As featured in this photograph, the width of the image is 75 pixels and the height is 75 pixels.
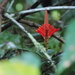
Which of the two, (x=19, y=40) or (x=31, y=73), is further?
(x=19, y=40)

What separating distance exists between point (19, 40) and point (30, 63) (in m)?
0.42

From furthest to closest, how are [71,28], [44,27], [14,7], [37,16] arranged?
[37,16] < [14,7] < [44,27] < [71,28]

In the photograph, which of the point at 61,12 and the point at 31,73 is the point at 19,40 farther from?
the point at 61,12

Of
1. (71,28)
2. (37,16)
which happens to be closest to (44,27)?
(71,28)

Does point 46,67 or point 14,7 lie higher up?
point 14,7

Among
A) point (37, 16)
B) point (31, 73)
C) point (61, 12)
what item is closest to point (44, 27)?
point (31, 73)

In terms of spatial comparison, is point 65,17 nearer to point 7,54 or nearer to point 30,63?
point 7,54

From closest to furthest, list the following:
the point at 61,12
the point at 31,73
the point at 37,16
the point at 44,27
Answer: the point at 31,73 → the point at 44,27 → the point at 37,16 → the point at 61,12

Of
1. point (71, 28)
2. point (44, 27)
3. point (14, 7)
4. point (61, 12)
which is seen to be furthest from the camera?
point (61, 12)

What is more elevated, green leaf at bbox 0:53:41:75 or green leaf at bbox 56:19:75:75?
green leaf at bbox 0:53:41:75

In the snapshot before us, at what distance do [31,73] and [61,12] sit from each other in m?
1.56

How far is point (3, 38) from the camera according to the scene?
2.25ft

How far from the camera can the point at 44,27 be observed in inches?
25.6

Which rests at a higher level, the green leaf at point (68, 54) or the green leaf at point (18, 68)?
the green leaf at point (18, 68)
